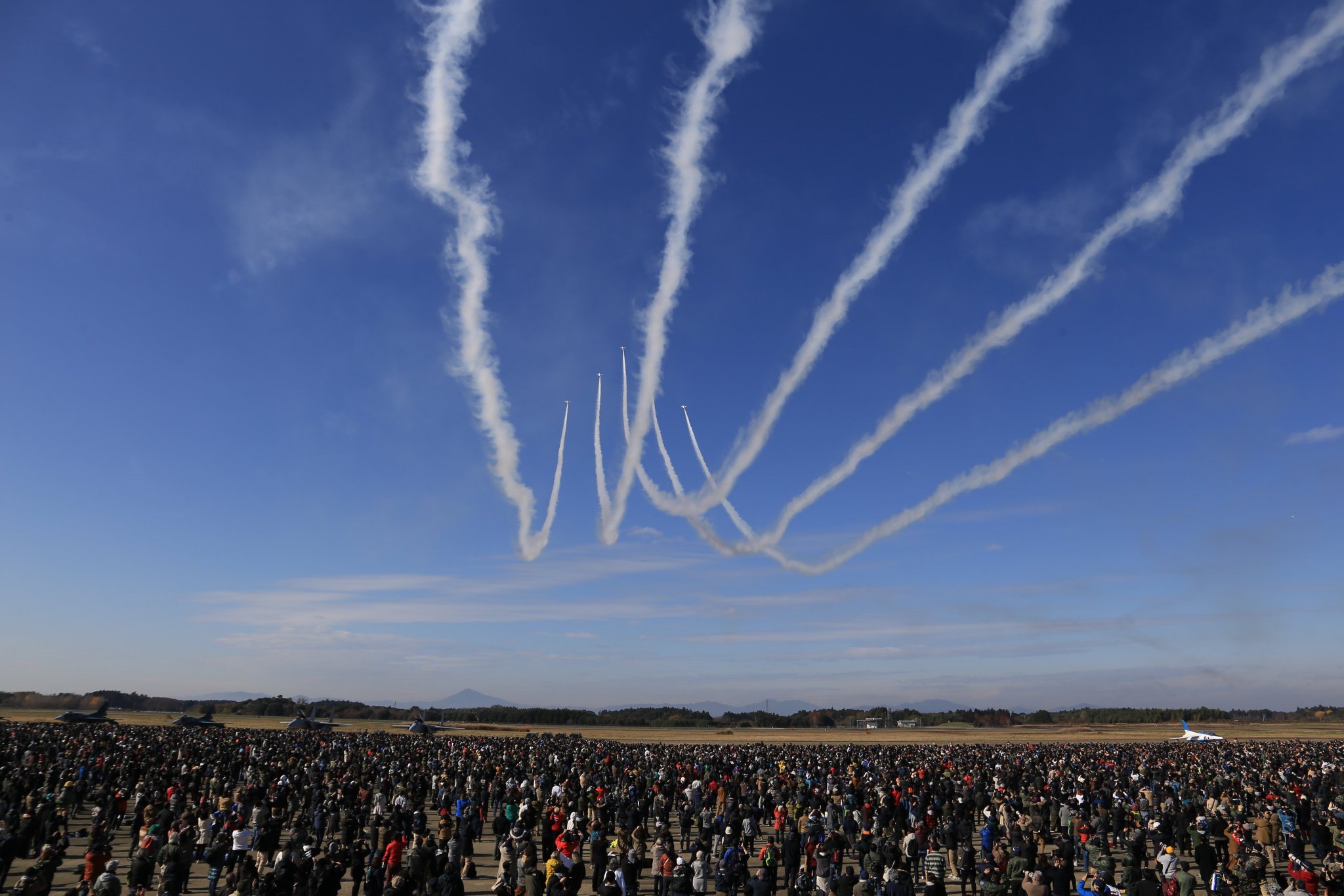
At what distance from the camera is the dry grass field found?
78.2 metres

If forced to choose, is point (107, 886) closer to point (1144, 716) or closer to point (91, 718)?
point (91, 718)

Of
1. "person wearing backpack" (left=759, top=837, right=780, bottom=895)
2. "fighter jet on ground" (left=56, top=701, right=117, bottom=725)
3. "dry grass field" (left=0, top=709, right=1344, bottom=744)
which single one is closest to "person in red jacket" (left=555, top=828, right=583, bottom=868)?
"person wearing backpack" (left=759, top=837, right=780, bottom=895)

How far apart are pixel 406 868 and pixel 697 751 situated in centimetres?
3603

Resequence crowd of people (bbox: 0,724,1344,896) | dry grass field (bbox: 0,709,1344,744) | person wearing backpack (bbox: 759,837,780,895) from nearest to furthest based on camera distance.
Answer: person wearing backpack (bbox: 759,837,780,895)
crowd of people (bbox: 0,724,1344,896)
dry grass field (bbox: 0,709,1344,744)

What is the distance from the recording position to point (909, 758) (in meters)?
38.8

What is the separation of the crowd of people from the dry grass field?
1775 inches

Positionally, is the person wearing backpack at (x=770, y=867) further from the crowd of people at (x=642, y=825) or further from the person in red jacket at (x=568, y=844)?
the person in red jacket at (x=568, y=844)

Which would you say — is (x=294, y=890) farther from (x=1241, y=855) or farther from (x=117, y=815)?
(x=1241, y=855)

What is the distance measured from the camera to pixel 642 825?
49.8 feet

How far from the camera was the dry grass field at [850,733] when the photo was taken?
78188 mm

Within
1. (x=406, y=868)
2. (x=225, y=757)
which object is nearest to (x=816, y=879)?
(x=406, y=868)

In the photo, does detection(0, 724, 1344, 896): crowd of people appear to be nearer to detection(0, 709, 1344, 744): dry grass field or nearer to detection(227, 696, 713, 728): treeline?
detection(0, 709, 1344, 744): dry grass field

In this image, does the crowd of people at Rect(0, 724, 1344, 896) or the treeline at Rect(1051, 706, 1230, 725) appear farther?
the treeline at Rect(1051, 706, 1230, 725)

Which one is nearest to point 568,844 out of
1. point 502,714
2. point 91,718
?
point 91,718
